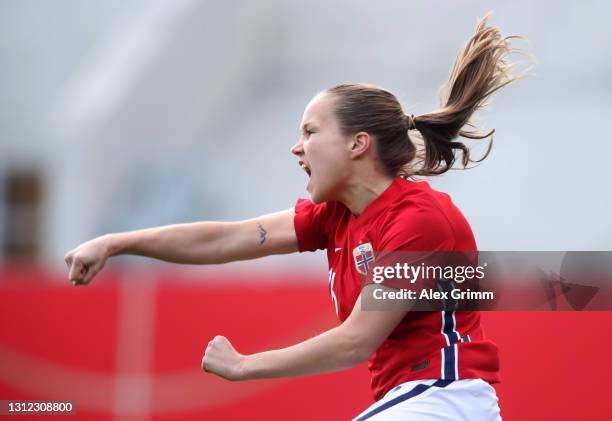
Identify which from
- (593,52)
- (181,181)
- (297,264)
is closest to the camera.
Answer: (297,264)

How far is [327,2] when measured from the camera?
11453mm

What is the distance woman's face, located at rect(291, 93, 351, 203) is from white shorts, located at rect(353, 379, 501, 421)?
2.18 ft

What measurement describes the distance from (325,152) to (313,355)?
69cm

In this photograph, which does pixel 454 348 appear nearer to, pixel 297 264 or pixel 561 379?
pixel 561 379

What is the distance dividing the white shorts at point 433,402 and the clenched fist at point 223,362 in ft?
1.44

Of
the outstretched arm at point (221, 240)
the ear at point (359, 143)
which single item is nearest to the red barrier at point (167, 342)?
the outstretched arm at point (221, 240)

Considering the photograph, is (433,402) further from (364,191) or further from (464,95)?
(464,95)

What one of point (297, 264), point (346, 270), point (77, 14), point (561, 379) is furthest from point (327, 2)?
point (346, 270)

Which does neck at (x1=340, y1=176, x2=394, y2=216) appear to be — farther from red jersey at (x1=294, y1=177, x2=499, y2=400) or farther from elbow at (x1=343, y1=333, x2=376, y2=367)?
elbow at (x1=343, y1=333, x2=376, y2=367)

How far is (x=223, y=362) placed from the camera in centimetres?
264

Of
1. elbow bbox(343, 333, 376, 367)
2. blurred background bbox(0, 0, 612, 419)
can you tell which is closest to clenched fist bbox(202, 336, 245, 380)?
elbow bbox(343, 333, 376, 367)

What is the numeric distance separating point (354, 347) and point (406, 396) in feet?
0.89

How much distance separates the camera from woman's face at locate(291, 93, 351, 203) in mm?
2982

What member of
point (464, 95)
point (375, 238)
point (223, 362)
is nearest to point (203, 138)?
point (464, 95)
